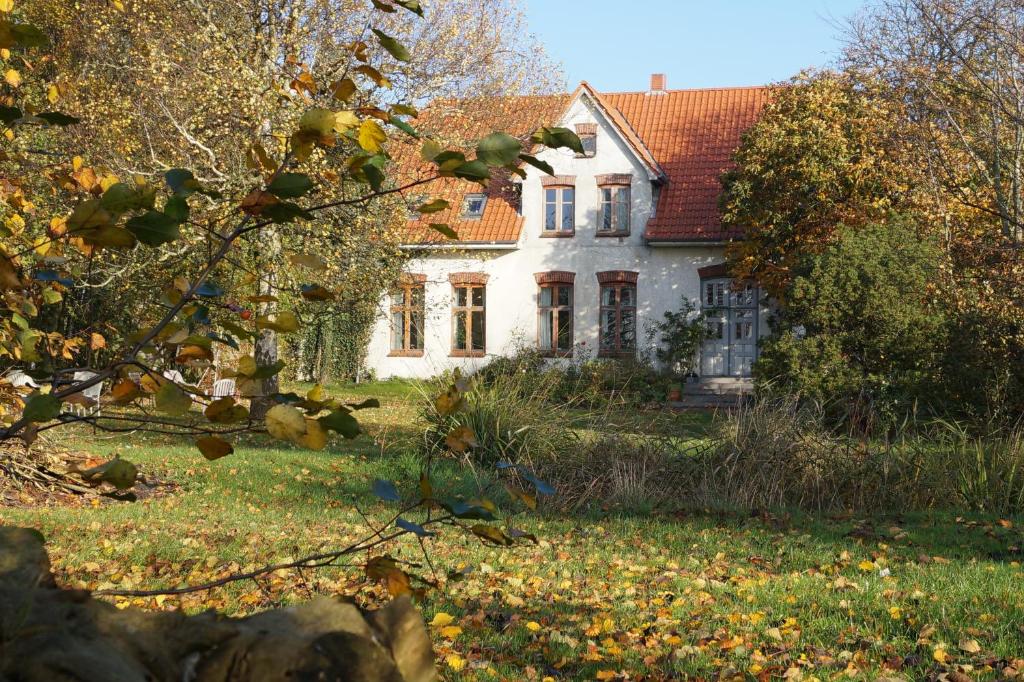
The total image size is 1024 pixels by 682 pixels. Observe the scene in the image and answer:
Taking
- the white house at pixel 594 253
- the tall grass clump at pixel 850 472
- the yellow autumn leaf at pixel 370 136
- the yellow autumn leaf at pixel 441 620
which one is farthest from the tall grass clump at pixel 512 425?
the white house at pixel 594 253

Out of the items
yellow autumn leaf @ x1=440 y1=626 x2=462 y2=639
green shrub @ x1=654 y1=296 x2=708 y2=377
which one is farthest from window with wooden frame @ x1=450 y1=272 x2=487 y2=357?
yellow autumn leaf @ x1=440 y1=626 x2=462 y2=639

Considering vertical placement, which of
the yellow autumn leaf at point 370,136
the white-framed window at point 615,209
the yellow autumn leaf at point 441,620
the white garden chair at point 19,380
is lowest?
the yellow autumn leaf at point 441,620

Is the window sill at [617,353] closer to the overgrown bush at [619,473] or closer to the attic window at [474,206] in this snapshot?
the attic window at [474,206]

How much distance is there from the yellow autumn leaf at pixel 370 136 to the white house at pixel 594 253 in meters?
24.5

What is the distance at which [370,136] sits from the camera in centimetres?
256

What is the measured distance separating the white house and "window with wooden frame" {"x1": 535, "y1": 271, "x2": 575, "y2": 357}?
0.03 m

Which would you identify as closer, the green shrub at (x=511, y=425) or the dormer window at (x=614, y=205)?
the green shrub at (x=511, y=425)

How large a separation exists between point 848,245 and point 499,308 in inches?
511

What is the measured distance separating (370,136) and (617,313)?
26437 mm

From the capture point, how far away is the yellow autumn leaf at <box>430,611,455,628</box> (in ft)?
17.2

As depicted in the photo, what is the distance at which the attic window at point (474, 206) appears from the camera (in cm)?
3027

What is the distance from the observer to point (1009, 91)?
15773 mm

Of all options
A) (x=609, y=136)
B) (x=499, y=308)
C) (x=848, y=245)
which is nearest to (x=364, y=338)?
(x=499, y=308)

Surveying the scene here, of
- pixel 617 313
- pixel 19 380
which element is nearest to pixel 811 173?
pixel 617 313
